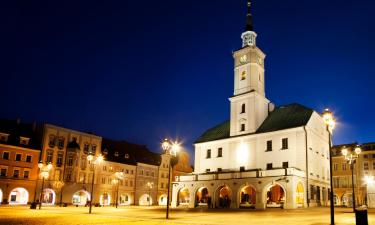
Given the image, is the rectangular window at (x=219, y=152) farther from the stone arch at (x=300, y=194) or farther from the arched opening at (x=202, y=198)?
the stone arch at (x=300, y=194)

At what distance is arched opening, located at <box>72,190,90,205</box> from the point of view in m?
66.0

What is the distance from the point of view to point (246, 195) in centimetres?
4941

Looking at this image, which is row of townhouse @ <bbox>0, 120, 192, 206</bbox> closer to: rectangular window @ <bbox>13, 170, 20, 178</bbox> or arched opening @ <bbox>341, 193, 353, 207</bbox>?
rectangular window @ <bbox>13, 170, 20, 178</bbox>

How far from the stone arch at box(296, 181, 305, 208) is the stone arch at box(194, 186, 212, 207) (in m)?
12.6

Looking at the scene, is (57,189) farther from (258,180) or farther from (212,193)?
(258,180)

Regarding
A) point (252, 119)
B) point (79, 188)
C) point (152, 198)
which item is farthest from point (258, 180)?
point (152, 198)

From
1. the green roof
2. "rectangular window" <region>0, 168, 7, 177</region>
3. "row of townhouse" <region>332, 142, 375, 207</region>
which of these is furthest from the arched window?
"rectangular window" <region>0, 168, 7, 177</region>

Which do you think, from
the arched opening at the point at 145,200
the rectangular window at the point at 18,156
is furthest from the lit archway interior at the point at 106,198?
the rectangular window at the point at 18,156

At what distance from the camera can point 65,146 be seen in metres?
65.1

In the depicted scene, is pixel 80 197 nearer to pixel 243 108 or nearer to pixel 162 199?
pixel 162 199

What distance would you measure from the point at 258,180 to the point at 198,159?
17045mm

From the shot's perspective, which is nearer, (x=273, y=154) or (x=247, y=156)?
(x=273, y=154)

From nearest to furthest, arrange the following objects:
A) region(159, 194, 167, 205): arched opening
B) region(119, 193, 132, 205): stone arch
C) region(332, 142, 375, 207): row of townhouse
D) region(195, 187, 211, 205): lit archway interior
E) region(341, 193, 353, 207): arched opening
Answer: region(195, 187, 211, 205): lit archway interior < region(332, 142, 375, 207): row of townhouse < region(341, 193, 353, 207): arched opening < region(119, 193, 132, 205): stone arch < region(159, 194, 167, 205): arched opening

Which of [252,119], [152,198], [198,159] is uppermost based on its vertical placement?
[252,119]
